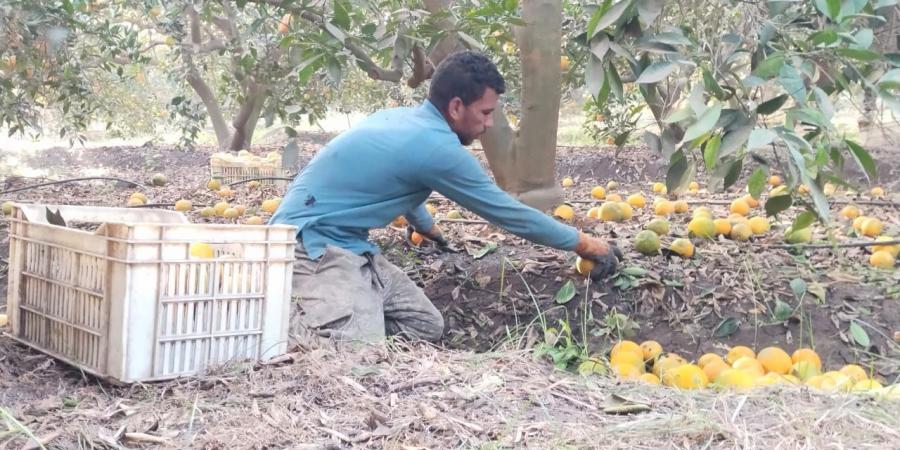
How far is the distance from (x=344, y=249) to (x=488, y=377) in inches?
52.3

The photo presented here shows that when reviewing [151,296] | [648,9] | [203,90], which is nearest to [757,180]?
[648,9]

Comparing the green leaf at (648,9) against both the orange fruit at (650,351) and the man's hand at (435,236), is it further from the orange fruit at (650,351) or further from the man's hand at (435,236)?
the man's hand at (435,236)

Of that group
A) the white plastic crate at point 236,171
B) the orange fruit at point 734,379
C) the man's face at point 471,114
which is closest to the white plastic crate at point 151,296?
the man's face at point 471,114

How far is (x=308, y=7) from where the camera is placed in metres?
3.98

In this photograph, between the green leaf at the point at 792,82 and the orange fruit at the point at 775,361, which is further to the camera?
the orange fruit at the point at 775,361

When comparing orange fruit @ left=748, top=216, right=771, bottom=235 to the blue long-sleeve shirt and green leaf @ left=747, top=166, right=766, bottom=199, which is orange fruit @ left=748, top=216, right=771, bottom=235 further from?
green leaf @ left=747, top=166, right=766, bottom=199

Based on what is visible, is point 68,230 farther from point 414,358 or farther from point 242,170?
point 242,170

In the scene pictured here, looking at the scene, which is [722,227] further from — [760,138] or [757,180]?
[760,138]

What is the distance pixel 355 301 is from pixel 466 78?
1066 millimetres

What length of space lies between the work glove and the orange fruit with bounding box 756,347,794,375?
0.85 meters

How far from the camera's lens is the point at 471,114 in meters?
3.70

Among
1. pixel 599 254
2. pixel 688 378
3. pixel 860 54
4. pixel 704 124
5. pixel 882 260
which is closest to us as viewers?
pixel 704 124

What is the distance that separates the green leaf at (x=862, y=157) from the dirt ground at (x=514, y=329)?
29.6 inches

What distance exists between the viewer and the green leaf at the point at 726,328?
12.7ft
